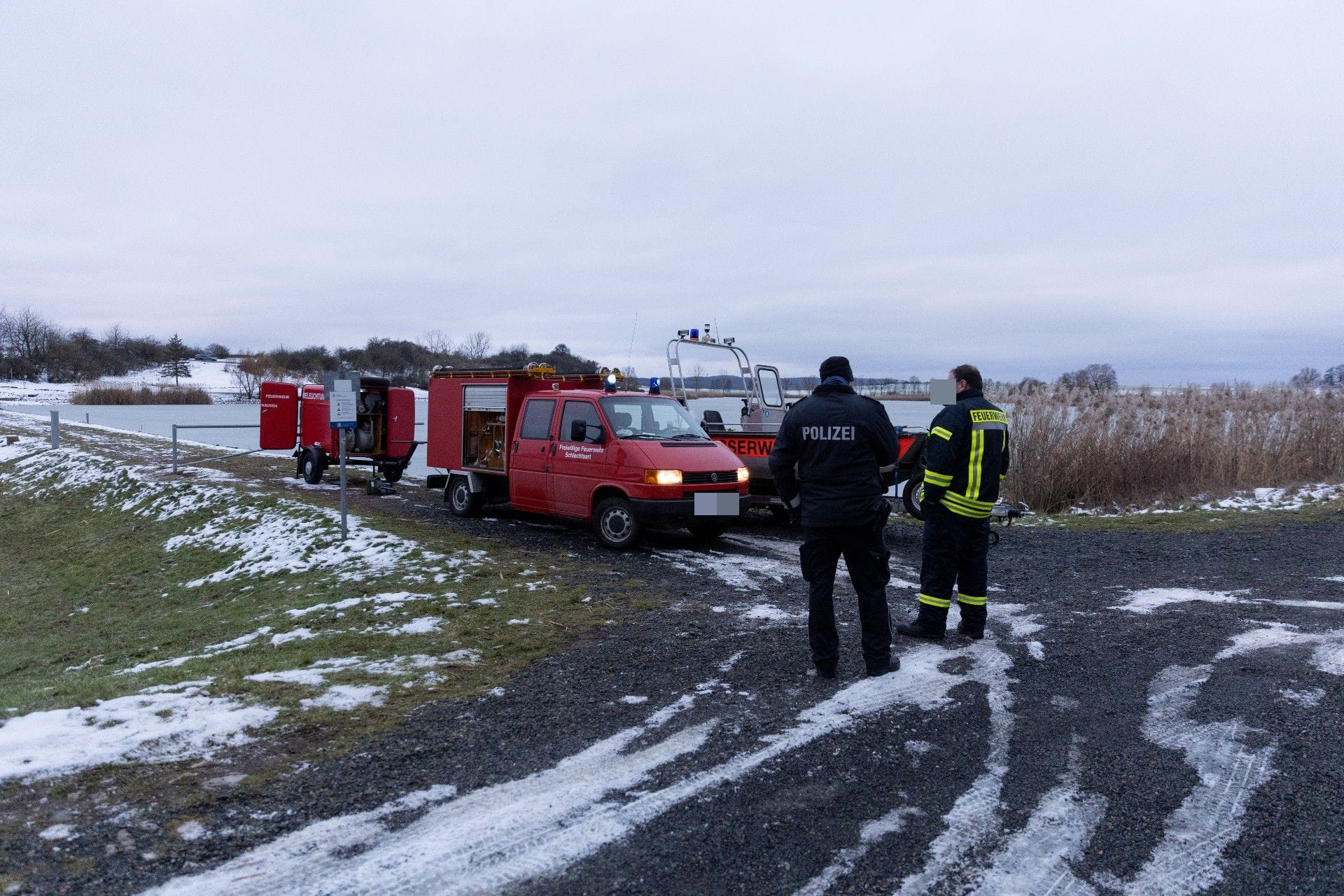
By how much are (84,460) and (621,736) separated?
71.0 feet

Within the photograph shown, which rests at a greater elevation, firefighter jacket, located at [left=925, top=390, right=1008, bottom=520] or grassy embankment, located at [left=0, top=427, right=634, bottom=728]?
firefighter jacket, located at [left=925, top=390, right=1008, bottom=520]

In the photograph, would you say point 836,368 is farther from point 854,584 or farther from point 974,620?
point 974,620

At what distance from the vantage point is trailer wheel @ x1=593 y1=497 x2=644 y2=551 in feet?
34.7

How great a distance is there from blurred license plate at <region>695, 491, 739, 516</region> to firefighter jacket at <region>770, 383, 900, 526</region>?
4.68 m

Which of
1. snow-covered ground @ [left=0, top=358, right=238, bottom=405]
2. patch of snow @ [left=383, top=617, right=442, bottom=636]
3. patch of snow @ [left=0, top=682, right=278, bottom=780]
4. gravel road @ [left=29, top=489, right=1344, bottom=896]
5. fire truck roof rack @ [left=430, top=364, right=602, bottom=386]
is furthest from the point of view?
snow-covered ground @ [left=0, top=358, right=238, bottom=405]

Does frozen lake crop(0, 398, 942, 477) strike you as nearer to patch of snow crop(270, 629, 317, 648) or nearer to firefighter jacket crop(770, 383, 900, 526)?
firefighter jacket crop(770, 383, 900, 526)

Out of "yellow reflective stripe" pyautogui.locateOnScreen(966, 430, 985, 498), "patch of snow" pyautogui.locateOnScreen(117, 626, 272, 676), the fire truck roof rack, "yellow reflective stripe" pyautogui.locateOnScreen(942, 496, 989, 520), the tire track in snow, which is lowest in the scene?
"patch of snow" pyautogui.locateOnScreen(117, 626, 272, 676)

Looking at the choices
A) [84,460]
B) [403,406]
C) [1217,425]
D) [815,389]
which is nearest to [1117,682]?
[815,389]

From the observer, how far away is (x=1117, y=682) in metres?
5.53

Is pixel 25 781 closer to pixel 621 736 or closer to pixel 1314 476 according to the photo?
pixel 621 736

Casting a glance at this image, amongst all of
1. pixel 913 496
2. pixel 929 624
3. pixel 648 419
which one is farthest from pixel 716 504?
pixel 929 624

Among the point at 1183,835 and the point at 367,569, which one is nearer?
the point at 1183,835

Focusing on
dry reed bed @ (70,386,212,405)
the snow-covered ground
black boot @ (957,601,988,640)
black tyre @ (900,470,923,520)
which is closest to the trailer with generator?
black tyre @ (900,470,923,520)

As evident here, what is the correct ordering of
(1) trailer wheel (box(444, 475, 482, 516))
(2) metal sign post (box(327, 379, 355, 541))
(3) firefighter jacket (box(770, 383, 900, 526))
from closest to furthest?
(3) firefighter jacket (box(770, 383, 900, 526)) < (2) metal sign post (box(327, 379, 355, 541)) < (1) trailer wheel (box(444, 475, 482, 516))
